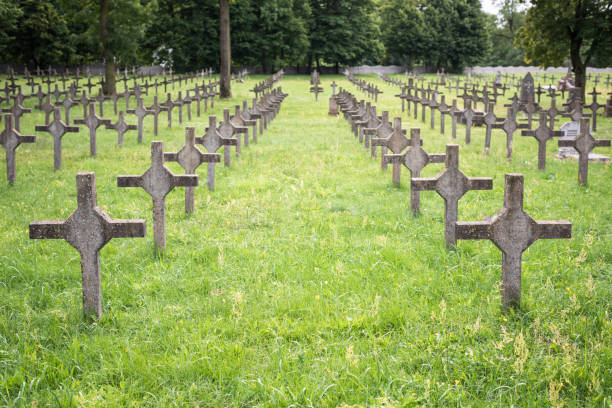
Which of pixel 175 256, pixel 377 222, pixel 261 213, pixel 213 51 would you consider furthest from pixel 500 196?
pixel 213 51

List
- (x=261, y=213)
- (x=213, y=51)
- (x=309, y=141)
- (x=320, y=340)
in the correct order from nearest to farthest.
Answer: (x=320, y=340)
(x=261, y=213)
(x=309, y=141)
(x=213, y=51)

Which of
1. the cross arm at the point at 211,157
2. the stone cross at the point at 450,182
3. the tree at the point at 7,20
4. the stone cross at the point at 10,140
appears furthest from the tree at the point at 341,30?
the stone cross at the point at 450,182

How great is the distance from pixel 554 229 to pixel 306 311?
1.98 metres

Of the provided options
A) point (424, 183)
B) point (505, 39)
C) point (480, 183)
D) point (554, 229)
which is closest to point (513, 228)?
point (554, 229)

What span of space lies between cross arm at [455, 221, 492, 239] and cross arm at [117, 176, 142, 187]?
3215 mm

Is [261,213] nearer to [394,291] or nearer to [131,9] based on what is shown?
[394,291]

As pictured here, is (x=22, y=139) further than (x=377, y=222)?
Yes

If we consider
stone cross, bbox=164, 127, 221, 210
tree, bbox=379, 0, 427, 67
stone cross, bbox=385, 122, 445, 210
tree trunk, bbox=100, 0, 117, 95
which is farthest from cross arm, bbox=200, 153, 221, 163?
tree, bbox=379, 0, 427, 67

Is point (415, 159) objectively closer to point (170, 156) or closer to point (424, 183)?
point (424, 183)

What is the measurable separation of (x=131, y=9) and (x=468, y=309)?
30388mm

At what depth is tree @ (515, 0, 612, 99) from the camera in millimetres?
27875

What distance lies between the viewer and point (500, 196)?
8.55 meters

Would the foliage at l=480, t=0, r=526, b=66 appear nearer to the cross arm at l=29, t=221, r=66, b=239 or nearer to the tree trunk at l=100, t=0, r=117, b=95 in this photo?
the tree trunk at l=100, t=0, r=117, b=95

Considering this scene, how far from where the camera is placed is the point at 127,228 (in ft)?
13.4
